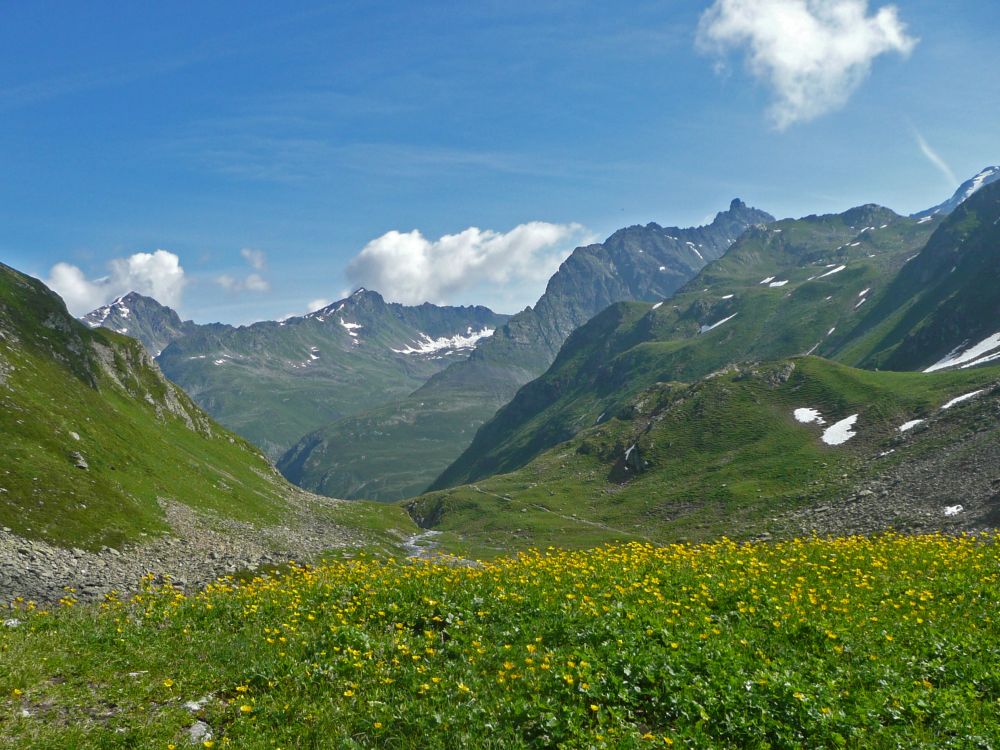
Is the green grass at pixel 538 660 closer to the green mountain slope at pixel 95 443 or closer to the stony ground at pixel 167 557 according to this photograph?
the stony ground at pixel 167 557

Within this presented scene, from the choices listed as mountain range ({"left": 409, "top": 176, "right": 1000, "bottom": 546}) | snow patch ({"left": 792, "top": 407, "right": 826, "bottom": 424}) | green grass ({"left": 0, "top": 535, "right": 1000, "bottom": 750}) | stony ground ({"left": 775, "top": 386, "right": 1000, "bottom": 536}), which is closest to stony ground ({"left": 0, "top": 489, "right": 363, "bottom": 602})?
green grass ({"left": 0, "top": 535, "right": 1000, "bottom": 750})

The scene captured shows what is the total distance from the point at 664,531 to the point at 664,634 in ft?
386

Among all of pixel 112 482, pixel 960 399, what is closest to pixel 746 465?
pixel 960 399

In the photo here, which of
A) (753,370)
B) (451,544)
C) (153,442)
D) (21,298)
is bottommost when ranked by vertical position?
(451,544)

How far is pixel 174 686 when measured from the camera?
1232 cm

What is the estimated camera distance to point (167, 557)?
200 ft

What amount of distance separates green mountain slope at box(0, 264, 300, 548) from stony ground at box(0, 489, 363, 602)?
2.47m

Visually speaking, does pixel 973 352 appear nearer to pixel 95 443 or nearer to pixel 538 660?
pixel 538 660

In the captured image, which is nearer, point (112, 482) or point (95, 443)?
point (112, 482)

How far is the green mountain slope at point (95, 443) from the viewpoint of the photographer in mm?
59438

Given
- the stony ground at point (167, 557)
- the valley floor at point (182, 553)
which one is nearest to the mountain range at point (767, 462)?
the valley floor at point (182, 553)

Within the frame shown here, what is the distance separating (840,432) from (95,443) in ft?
464

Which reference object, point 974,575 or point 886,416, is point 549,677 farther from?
point 886,416

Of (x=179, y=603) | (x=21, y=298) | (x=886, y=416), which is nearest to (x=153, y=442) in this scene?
(x=21, y=298)
